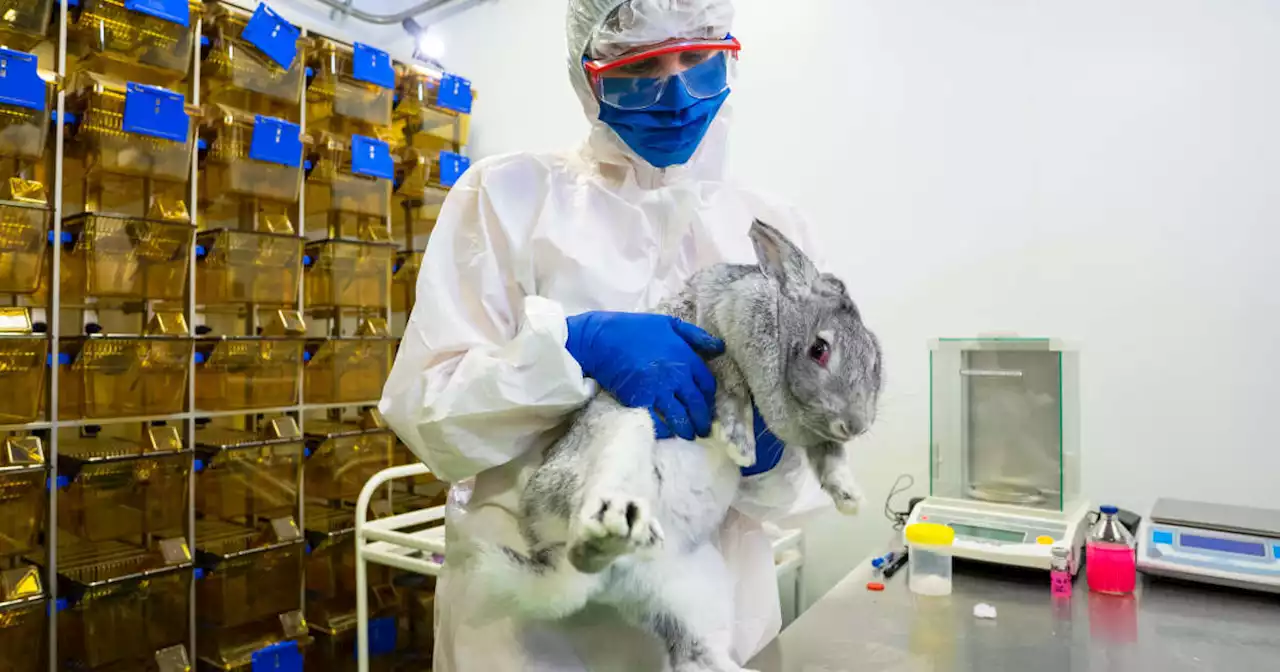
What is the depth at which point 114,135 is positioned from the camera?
9.49ft

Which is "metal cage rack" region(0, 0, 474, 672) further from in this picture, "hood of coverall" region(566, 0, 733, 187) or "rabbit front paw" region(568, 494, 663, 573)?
"rabbit front paw" region(568, 494, 663, 573)

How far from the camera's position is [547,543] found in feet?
3.80

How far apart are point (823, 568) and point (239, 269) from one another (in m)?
2.58

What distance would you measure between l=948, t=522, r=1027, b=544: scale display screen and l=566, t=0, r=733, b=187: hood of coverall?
132cm

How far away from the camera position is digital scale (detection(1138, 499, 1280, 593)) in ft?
6.23

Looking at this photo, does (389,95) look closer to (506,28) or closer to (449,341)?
(506,28)

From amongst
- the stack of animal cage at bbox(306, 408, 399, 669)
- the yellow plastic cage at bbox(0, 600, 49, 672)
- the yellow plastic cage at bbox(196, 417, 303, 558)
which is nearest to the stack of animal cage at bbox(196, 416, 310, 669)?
the yellow plastic cage at bbox(196, 417, 303, 558)

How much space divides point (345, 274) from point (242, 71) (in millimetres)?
923

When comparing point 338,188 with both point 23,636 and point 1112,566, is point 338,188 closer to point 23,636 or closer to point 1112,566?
point 23,636

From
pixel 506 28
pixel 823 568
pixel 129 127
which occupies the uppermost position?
pixel 506 28

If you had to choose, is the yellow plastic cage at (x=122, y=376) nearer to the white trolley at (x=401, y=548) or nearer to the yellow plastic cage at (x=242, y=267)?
the yellow plastic cage at (x=242, y=267)

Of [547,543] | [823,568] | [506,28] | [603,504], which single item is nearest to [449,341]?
[547,543]

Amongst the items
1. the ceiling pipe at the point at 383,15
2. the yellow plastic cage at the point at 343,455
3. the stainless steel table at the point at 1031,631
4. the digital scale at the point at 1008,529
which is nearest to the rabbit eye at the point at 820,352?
the stainless steel table at the point at 1031,631


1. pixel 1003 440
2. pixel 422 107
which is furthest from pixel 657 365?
pixel 422 107
